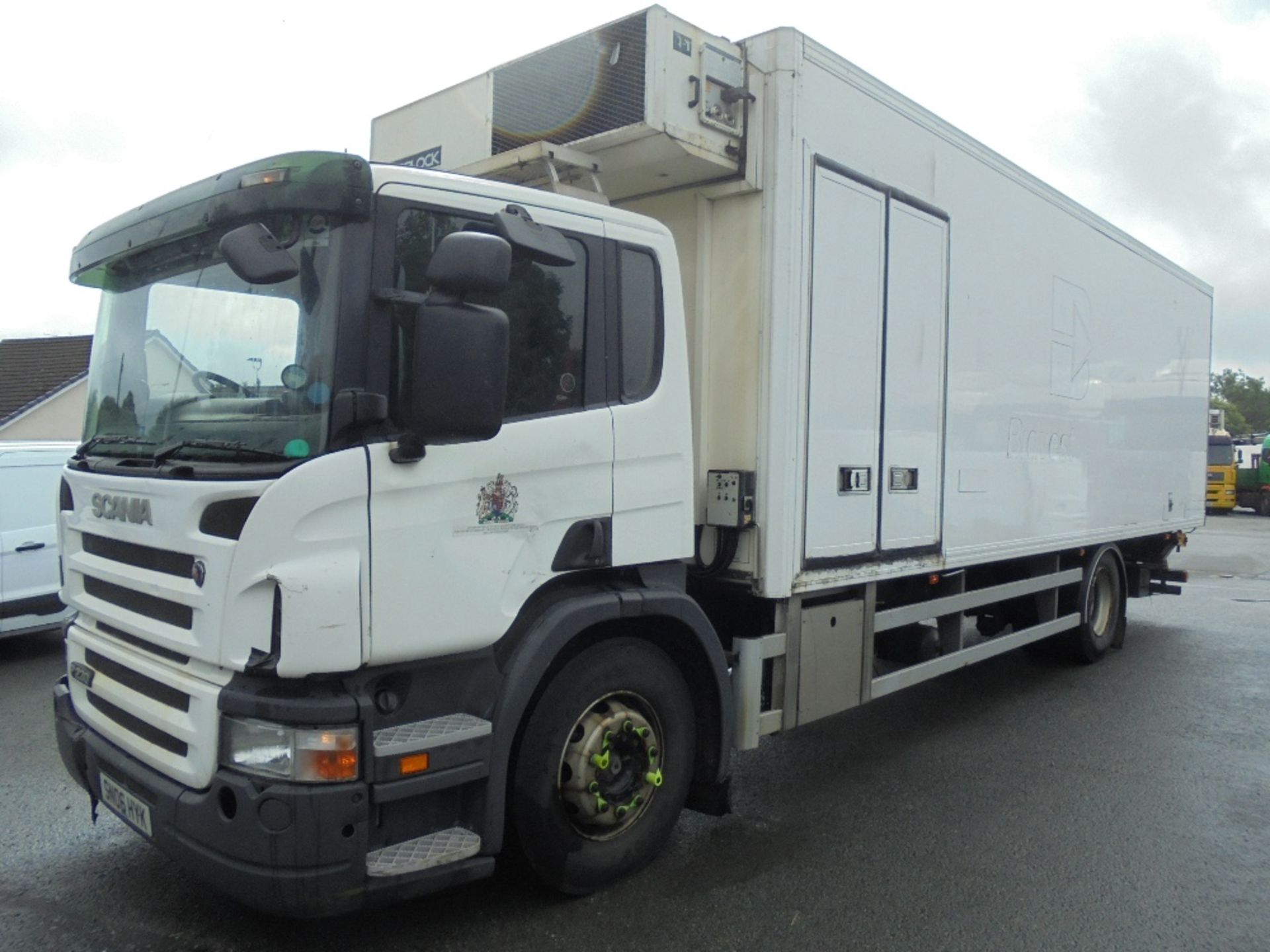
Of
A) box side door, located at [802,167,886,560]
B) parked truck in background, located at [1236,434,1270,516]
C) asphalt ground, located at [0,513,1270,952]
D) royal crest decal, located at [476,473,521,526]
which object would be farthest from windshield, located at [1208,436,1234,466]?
royal crest decal, located at [476,473,521,526]

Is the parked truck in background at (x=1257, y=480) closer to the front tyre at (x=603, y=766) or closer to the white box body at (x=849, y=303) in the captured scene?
the white box body at (x=849, y=303)

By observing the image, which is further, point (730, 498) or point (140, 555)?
point (730, 498)

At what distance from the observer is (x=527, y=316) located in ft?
11.6

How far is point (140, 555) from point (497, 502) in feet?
4.01

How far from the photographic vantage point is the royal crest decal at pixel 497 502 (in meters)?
3.37

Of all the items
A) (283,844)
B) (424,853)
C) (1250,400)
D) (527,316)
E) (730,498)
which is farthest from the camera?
(1250,400)

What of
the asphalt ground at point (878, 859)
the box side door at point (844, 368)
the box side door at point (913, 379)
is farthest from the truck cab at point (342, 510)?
the box side door at point (913, 379)

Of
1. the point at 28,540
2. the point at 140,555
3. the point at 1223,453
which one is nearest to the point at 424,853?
the point at 140,555

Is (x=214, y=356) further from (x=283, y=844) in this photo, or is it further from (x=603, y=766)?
(x=603, y=766)

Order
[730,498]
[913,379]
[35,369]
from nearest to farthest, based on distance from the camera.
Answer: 1. [730,498]
2. [913,379]
3. [35,369]

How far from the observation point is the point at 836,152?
15.6 ft

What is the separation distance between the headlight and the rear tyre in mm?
6851

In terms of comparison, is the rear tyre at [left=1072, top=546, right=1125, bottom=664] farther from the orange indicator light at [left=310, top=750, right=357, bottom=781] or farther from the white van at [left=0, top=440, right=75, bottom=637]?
the white van at [left=0, top=440, right=75, bottom=637]

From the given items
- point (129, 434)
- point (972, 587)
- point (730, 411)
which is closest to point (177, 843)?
point (129, 434)
